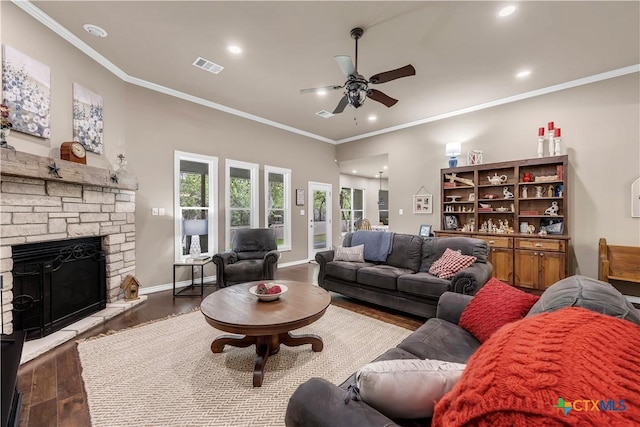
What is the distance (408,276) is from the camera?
3.23m

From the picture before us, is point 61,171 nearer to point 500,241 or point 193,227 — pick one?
point 193,227

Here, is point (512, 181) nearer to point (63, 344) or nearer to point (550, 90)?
point (550, 90)

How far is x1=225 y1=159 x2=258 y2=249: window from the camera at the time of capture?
206 inches

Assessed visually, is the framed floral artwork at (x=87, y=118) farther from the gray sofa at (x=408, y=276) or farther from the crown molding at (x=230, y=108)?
the gray sofa at (x=408, y=276)

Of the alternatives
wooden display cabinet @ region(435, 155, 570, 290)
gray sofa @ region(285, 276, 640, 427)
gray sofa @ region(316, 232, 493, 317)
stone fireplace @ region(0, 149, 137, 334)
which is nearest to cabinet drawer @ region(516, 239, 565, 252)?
wooden display cabinet @ region(435, 155, 570, 290)

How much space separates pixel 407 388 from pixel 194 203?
470 cm

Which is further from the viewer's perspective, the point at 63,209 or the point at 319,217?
the point at 319,217

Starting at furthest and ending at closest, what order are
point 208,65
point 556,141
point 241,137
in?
1. point 241,137
2. point 556,141
3. point 208,65

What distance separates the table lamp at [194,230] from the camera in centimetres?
418

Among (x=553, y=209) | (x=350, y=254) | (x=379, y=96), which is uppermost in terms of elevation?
(x=379, y=96)

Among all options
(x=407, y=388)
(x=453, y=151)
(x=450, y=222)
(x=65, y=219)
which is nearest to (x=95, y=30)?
(x=65, y=219)

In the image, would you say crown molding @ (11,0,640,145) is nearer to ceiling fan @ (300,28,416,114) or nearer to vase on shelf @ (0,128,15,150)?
vase on shelf @ (0,128,15,150)

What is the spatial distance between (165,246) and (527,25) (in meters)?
5.58

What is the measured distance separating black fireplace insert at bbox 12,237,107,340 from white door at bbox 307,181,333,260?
427cm
